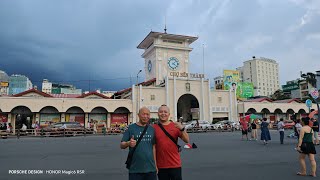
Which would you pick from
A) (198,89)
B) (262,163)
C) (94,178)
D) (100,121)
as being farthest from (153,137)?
(198,89)

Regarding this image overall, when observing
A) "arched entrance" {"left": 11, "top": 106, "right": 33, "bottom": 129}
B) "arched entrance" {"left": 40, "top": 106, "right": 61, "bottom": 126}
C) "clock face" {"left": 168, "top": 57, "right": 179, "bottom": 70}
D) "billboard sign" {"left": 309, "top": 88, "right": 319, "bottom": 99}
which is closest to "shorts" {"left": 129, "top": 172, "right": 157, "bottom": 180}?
"billboard sign" {"left": 309, "top": 88, "right": 319, "bottom": 99}

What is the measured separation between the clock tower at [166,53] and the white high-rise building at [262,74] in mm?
91498

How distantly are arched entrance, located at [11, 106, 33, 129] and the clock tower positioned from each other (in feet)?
73.8

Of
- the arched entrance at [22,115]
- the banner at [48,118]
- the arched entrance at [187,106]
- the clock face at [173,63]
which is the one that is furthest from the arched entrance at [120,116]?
the clock face at [173,63]

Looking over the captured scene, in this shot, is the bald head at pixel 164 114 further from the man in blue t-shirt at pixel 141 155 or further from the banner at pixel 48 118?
the banner at pixel 48 118

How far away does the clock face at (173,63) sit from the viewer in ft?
176

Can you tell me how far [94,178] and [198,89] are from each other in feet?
133

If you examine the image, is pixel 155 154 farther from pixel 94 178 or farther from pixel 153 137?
pixel 94 178

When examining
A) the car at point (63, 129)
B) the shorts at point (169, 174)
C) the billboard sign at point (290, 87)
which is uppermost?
the billboard sign at point (290, 87)

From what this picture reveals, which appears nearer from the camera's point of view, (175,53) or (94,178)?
(94,178)

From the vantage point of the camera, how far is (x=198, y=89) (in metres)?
46.8

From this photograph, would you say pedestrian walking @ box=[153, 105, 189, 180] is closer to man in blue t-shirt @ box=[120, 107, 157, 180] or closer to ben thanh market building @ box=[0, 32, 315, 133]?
man in blue t-shirt @ box=[120, 107, 157, 180]

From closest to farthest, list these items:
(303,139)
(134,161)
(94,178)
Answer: (134,161) → (94,178) → (303,139)

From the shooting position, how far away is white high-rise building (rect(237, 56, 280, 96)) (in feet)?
458
